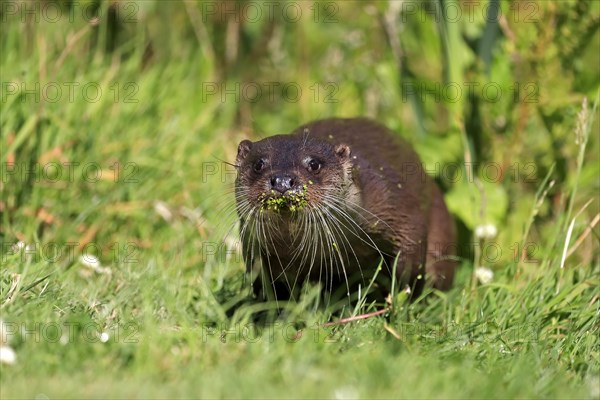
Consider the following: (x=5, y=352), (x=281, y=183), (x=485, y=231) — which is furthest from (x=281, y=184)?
(x=485, y=231)

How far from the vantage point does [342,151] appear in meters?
4.05

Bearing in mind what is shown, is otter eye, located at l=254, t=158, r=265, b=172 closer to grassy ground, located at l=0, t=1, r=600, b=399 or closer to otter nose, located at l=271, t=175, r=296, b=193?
otter nose, located at l=271, t=175, r=296, b=193

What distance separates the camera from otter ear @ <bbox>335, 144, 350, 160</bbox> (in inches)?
159

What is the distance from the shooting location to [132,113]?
18.8ft

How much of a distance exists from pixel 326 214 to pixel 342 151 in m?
0.31

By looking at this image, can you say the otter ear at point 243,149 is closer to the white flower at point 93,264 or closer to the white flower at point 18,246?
the white flower at point 93,264

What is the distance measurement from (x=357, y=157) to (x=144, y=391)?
1.74m

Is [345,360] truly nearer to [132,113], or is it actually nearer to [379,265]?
[379,265]

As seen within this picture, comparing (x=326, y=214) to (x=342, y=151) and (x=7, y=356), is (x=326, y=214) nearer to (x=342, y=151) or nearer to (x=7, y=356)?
(x=342, y=151)

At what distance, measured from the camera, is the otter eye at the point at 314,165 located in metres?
3.86

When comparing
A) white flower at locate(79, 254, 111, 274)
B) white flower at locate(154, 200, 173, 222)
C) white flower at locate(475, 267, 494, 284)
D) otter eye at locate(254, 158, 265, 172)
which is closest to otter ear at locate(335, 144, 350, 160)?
otter eye at locate(254, 158, 265, 172)

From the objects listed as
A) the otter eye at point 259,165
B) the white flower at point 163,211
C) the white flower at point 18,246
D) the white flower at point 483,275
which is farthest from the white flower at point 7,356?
the white flower at point 163,211

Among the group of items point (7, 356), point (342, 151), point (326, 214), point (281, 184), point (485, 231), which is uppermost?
point (342, 151)

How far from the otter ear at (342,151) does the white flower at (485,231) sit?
1.16 metres
